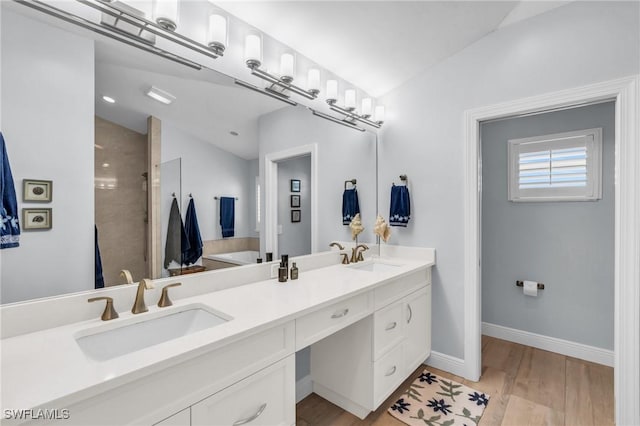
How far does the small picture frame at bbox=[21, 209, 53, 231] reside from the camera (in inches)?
39.5

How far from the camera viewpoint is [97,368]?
2.59ft

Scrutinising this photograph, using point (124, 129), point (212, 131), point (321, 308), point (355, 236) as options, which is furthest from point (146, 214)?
point (355, 236)

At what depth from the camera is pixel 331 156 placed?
2.34 meters

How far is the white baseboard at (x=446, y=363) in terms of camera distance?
233cm

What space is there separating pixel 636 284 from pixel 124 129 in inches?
108

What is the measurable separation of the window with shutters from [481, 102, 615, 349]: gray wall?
6 cm

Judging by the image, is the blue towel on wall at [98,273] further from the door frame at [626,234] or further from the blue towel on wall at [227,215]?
the door frame at [626,234]

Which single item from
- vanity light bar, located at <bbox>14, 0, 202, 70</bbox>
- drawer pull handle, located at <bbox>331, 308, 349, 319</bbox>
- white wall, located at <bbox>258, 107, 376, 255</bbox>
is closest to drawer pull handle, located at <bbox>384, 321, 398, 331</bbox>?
drawer pull handle, located at <bbox>331, 308, 349, 319</bbox>

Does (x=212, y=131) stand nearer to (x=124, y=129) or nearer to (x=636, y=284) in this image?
(x=124, y=129)

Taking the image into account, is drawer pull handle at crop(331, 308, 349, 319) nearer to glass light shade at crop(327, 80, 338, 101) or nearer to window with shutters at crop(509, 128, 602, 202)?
glass light shade at crop(327, 80, 338, 101)

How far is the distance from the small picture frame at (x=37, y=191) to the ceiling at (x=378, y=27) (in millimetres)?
1278

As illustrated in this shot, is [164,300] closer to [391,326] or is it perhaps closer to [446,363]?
[391,326]

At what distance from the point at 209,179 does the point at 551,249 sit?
293cm

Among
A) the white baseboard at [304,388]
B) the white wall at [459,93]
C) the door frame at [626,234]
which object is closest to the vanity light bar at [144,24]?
the white wall at [459,93]
